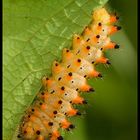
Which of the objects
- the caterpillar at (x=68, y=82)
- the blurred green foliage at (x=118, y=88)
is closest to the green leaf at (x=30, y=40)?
the caterpillar at (x=68, y=82)

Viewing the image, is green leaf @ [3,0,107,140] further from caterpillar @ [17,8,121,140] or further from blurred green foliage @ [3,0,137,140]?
blurred green foliage @ [3,0,137,140]

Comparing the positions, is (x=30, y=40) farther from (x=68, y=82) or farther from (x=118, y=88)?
(x=118, y=88)

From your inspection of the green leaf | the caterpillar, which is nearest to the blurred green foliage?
the caterpillar

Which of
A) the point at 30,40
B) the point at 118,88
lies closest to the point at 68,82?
the point at 30,40

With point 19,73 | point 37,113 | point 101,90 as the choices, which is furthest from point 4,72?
point 101,90

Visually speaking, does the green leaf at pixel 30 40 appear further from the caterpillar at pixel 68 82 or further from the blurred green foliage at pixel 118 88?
the blurred green foliage at pixel 118 88

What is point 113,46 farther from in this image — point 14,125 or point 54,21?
point 14,125
